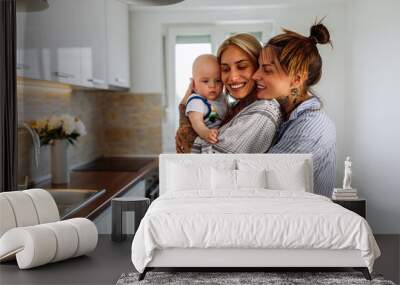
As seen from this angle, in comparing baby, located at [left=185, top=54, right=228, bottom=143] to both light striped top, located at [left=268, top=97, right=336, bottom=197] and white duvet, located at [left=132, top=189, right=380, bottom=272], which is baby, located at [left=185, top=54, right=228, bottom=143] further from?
white duvet, located at [left=132, top=189, right=380, bottom=272]

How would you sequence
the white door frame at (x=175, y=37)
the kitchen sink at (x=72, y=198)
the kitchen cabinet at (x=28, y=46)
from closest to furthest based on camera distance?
the kitchen cabinet at (x=28, y=46)
the kitchen sink at (x=72, y=198)
the white door frame at (x=175, y=37)

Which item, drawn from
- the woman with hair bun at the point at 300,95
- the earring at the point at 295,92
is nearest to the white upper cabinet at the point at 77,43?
the woman with hair bun at the point at 300,95

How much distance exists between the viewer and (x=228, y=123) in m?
7.11

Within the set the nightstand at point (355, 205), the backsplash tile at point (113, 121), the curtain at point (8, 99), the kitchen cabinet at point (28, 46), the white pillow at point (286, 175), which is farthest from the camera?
the backsplash tile at point (113, 121)

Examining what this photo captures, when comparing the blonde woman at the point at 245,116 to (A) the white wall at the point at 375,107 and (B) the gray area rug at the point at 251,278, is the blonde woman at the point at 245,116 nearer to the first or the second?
(A) the white wall at the point at 375,107

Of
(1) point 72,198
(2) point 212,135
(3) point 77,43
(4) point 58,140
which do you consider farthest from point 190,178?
(3) point 77,43

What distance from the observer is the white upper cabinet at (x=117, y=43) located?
23.7 ft

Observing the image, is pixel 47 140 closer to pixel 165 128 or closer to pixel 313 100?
pixel 165 128

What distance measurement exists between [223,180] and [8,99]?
2.04 m

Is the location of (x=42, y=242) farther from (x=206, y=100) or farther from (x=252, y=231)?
(x=206, y=100)

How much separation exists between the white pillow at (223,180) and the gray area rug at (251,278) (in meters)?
1.26

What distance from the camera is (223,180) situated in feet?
20.8

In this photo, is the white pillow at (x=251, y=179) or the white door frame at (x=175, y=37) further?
the white door frame at (x=175, y=37)

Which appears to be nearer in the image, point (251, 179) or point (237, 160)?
point (251, 179)
